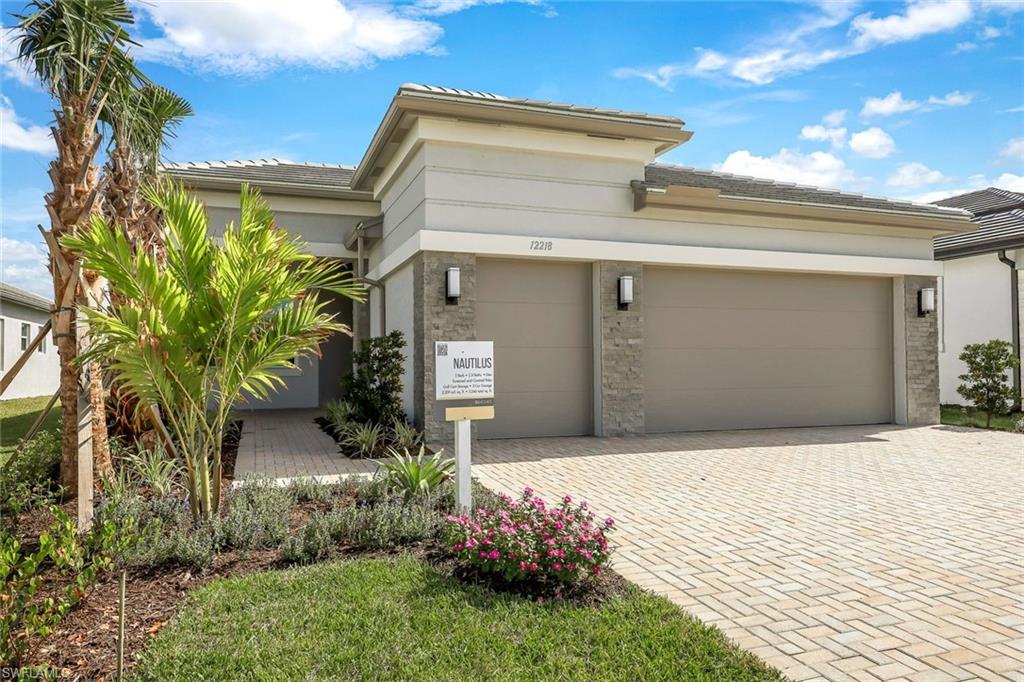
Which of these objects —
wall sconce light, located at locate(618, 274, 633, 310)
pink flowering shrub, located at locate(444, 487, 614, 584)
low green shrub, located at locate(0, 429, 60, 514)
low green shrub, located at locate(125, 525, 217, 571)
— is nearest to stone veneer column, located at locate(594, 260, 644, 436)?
wall sconce light, located at locate(618, 274, 633, 310)

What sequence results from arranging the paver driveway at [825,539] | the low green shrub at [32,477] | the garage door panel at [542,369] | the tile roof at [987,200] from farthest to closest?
the tile roof at [987,200] → the garage door panel at [542,369] → the low green shrub at [32,477] → the paver driveway at [825,539]

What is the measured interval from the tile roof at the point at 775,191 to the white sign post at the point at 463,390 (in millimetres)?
7429

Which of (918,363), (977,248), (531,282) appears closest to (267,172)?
(531,282)

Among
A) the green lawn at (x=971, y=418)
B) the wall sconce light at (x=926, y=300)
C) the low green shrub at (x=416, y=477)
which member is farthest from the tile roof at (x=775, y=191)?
the low green shrub at (x=416, y=477)

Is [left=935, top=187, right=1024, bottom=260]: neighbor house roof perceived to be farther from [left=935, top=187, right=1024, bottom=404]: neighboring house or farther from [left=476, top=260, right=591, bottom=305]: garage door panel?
[left=476, top=260, right=591, bottom=305]: garage door panel

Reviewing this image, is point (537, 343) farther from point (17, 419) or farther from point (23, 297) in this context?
point (23, 297)

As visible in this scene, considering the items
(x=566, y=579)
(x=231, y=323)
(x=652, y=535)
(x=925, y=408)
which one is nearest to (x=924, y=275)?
(x=925, y=408)

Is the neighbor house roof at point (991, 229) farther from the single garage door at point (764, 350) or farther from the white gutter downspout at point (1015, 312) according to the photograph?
the single garage door at point (764, 350)

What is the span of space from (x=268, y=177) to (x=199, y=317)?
1008cm

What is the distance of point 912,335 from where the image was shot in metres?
12.9

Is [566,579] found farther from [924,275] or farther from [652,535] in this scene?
[924,275]

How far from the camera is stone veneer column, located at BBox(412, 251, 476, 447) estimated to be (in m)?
9.84

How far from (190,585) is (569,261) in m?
7.91

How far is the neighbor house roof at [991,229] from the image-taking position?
15.0 m
